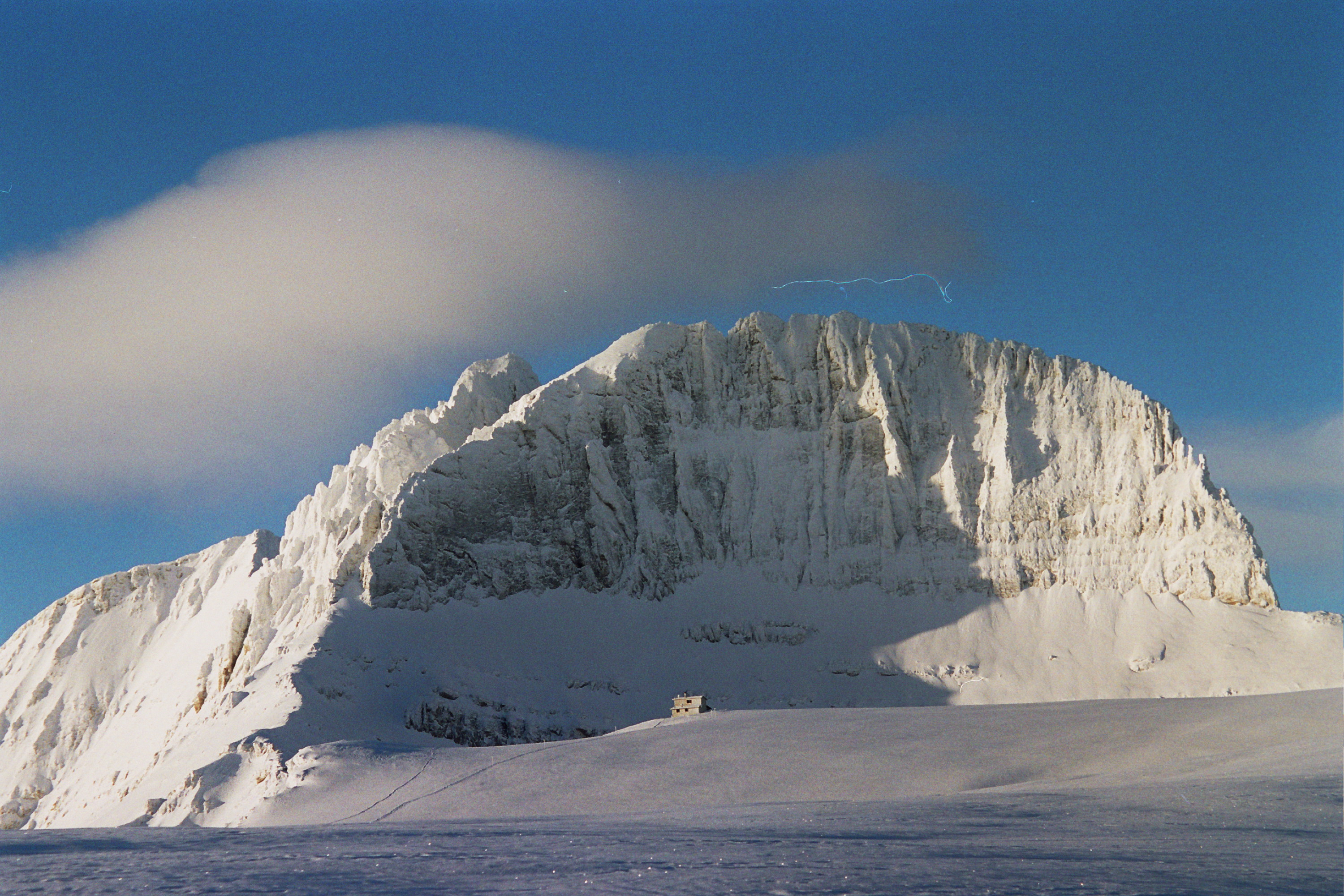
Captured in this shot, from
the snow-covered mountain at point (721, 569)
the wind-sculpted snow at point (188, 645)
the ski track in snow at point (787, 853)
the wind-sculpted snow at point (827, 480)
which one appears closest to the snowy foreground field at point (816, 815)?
the ski track in snow at point (787, 853)

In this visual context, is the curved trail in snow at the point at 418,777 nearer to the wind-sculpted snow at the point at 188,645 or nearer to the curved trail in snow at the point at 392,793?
the curved trail in snow at the point at 392,793

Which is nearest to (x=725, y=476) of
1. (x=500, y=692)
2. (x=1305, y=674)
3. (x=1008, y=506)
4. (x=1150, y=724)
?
(x=1008, y=506)

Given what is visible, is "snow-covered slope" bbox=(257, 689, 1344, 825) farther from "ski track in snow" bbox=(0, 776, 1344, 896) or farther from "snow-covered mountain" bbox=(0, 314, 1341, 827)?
"snow-covered mountain" bbox=(0, 314, 1341, 827)

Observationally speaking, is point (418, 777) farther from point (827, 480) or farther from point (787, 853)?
point (827, 480)

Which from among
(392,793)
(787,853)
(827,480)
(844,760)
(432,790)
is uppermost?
(827,480)

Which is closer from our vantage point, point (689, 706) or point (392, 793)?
point (392, 793)

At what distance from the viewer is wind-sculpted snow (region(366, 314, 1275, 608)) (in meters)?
93.2

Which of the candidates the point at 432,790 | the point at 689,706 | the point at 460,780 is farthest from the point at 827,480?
the point at 432,790

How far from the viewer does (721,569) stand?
100 meters

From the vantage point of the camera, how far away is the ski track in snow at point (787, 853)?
1596cm

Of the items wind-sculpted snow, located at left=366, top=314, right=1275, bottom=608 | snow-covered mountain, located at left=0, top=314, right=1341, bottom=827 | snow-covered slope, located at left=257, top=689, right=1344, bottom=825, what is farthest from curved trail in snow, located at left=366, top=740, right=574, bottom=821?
wind-sculpted snow, located at left=366, top=314, right=1275, bottom=608

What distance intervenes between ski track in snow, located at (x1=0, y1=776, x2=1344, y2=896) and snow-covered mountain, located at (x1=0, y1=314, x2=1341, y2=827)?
51622 mm

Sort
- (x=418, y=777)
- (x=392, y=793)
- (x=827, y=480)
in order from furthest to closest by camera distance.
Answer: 1. (x=827, y=480)
2. (x=418, y=777)
3. (x=392, y=793)

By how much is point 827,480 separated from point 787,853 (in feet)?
282
